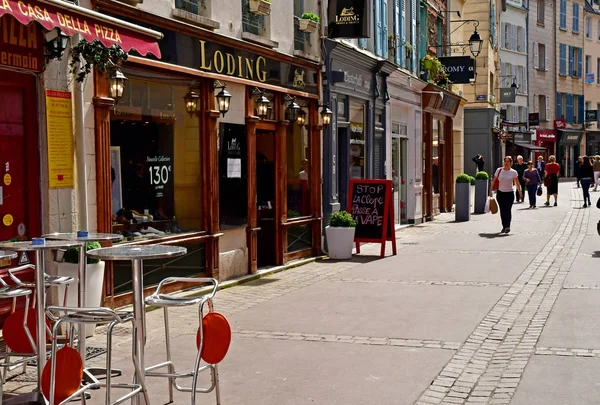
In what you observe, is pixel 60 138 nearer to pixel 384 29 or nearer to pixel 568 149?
pixel 384 29

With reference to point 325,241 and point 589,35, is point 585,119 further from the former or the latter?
point 325,241

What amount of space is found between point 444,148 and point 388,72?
357 inches

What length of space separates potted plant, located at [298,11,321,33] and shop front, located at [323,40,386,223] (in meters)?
0.59

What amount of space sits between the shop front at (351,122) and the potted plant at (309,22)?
1.95ft

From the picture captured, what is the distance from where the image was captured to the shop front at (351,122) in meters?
16.2

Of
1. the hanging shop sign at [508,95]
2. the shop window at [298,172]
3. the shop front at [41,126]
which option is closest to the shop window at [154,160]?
the shop front at [41,126]

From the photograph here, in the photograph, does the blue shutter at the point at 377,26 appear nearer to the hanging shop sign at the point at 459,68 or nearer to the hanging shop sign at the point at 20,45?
the hanging shop sign at the point at 459,68

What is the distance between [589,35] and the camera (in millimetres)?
64062

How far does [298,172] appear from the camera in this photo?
1523cm

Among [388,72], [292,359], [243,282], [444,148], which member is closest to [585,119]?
[444,148]

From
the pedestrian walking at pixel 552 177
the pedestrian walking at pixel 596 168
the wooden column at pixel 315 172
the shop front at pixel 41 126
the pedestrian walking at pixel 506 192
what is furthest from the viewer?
the pedestrian walking at pixel 596 168

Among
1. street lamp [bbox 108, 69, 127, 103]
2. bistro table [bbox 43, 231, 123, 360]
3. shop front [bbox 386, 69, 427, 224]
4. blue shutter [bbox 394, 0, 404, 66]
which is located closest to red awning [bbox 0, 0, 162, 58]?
street lamp [bbox 108, 69, 127, 103]

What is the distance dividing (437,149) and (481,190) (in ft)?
6.03

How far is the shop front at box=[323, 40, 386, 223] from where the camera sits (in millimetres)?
16156
